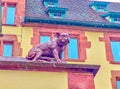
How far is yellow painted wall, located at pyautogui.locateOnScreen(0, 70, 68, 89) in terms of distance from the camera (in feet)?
39.8

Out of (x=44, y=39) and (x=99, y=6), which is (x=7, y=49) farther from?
(x=99, y=6)

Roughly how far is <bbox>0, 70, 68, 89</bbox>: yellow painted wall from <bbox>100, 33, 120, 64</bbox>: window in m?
11.4

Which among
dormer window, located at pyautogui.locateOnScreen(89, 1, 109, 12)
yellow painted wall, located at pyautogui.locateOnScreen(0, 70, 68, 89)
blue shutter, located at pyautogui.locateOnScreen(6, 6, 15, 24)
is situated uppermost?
dormer window, located at pyautogui.locateOnScreen(89, 1, 109, 12)

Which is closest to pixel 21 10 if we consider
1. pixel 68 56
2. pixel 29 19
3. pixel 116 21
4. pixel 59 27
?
pixel 29 19

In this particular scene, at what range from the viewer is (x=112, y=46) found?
80.7ft

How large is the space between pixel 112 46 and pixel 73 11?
496cm

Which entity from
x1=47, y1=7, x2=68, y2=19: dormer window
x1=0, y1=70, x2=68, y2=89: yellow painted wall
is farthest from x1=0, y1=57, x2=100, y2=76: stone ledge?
x1=47, y1=7, x2=68, y2=19: dormer window

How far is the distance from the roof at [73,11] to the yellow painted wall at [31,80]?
12.3m

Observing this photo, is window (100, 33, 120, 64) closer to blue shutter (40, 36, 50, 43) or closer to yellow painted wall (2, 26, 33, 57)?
blue shutter (40, 36, 50, 43)

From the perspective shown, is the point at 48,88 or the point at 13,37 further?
the point at 13,37

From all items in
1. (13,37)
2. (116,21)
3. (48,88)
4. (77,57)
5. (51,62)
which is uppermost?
(116,21)

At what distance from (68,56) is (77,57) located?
0.64 meters

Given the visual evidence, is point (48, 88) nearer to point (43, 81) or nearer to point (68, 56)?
point (43, 81)

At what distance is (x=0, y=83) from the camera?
1206 cm
